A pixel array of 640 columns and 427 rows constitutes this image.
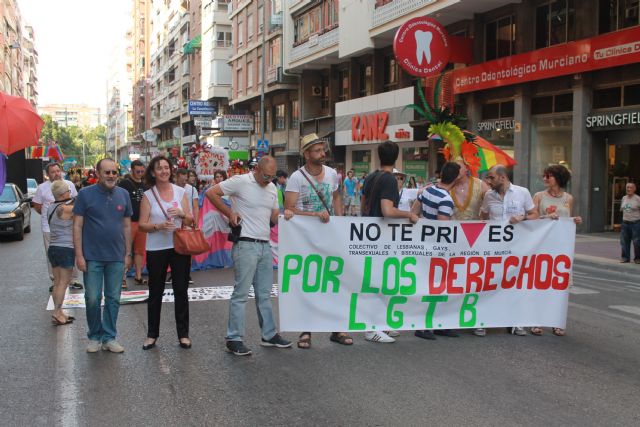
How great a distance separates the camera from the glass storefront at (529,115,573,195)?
853 inches

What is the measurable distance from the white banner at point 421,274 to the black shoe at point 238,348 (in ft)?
1.36

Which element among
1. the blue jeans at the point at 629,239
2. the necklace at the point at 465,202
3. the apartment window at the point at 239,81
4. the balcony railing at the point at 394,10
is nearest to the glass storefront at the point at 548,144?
the balcony railing at the point at 394,10

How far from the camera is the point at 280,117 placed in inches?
1789

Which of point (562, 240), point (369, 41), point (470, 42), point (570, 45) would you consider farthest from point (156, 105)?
point (562, 240)

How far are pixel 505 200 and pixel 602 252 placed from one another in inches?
385

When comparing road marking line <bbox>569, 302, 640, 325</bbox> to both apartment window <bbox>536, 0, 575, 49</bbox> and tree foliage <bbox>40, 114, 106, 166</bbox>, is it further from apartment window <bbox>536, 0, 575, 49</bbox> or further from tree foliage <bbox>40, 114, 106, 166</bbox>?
tree foliage <bbox>40, 114, 106, 166</bbox>

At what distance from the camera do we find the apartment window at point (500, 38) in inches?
950

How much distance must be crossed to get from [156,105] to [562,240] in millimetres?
86514

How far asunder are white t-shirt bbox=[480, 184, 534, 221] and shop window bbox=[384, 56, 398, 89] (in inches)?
983

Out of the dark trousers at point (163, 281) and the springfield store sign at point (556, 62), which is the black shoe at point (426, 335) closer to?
the dark trousers at point (163, 281)

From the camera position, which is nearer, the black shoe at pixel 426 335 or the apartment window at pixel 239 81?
the black shoe at pixel 426 335

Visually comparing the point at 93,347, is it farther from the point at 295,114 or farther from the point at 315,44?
the point at 295,114

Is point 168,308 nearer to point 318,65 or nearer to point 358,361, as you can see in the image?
point 358,361

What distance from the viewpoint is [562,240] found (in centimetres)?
755
